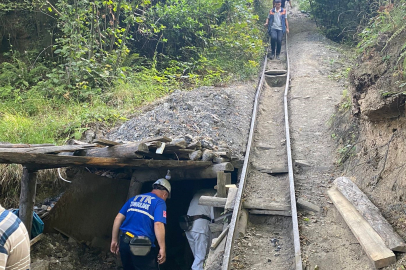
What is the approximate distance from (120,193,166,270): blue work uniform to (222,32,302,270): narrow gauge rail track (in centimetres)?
124

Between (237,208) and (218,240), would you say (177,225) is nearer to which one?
(237,208)

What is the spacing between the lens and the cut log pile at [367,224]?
3852 millimetres

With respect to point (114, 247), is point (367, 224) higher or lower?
higher

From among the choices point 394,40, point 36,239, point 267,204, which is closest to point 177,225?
point 267,204

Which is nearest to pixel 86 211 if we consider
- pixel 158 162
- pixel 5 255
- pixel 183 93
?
pixel 158 162

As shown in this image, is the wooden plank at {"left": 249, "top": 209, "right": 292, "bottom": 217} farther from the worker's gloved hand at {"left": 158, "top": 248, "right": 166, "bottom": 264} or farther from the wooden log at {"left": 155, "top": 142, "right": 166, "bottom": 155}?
the wooden log at {"left": 155, "top": 142, "right": 166, "bottom": 155}

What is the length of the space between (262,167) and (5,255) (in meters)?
5.37

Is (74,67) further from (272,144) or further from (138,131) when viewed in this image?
(272,144)

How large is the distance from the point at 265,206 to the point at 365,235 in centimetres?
171

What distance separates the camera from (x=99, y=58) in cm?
1179

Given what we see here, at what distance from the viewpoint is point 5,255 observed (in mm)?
2666

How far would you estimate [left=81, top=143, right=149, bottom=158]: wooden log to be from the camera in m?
4.90

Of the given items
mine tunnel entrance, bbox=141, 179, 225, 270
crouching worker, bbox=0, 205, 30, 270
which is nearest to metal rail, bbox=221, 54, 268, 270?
mine tunnel entrance, bbox=141, 179, 225, 270

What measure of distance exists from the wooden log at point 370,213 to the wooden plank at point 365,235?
57 mm
